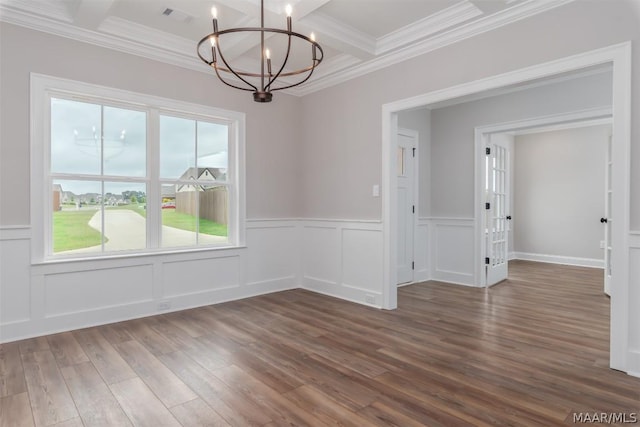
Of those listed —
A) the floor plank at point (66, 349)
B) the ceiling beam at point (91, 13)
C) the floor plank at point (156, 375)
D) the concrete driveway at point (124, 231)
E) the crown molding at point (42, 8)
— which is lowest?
the floor plank at point (156, 375)

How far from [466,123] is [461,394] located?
4213mm

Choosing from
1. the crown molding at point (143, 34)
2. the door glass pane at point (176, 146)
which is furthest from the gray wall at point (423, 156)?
the crown molding at point (143, 34)

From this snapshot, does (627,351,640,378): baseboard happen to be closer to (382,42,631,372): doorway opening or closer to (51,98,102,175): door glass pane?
(382,42,631,372): doorway opening

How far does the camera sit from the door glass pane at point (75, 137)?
3469 mm

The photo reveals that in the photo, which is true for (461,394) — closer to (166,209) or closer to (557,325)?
(557,325)

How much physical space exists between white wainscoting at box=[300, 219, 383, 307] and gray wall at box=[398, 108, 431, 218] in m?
1.65

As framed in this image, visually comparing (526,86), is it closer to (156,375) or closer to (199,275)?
(199,275)

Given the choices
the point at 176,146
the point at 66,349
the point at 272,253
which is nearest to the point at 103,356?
the point at 66,349

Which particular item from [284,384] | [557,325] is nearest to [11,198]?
[284,384]

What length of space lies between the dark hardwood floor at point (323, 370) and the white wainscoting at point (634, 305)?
0.12m

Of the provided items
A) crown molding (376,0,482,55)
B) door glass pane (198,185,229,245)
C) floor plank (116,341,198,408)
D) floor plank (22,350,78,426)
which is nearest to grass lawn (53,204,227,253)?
door glass pane (198,185,229,245)

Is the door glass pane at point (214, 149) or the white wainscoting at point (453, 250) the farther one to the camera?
the white wainscoting at point (453, 250)

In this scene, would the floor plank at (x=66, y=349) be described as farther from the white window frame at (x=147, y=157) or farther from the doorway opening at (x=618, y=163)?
the doorway opening at (x=618, y=163)

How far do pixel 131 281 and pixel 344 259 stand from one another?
2.38 metres
